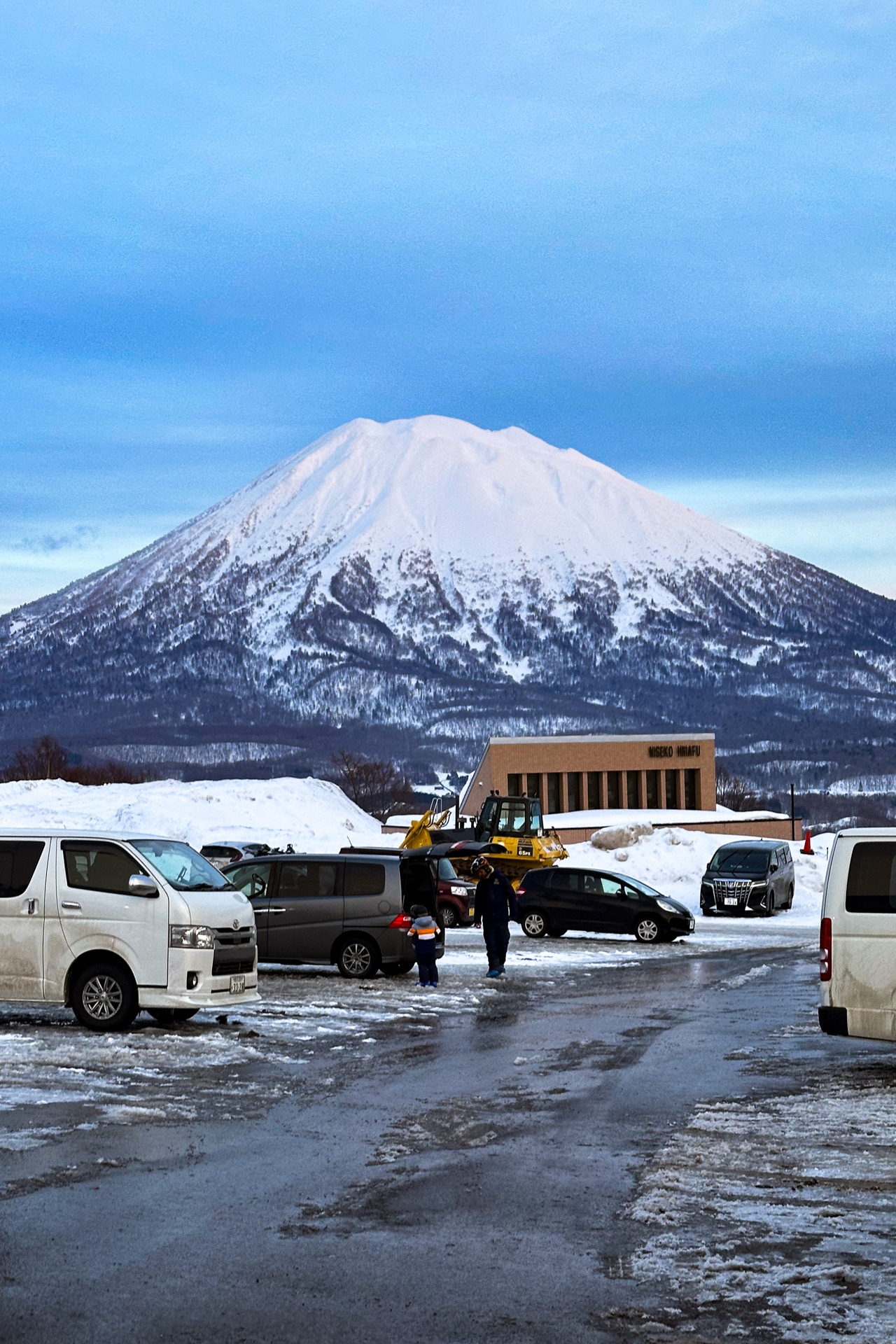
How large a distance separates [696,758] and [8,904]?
101 metres

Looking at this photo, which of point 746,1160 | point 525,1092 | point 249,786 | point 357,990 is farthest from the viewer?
point 249,786

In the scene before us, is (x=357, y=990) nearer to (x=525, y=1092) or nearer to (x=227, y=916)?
(x=227, y=916)

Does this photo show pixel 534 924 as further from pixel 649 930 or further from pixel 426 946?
pixel 426 946

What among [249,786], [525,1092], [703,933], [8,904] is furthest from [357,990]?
[249,786]

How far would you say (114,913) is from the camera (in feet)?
52.2

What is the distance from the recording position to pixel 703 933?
36.1 metres

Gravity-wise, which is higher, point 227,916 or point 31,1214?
point 227,916

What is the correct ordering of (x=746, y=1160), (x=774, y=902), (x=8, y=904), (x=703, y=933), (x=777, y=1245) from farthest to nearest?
1. (x=774, y=902)
2. (x=703, y=933)
3. (x=8, y=904)
4. (x=746, y=1160)
5. (x=777, y=1245)

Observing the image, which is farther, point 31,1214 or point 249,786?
point 249,786

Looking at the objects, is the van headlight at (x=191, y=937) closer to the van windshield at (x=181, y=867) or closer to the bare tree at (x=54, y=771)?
the van windshield at (x=181, y=867)

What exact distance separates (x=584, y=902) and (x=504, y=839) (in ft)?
49.6

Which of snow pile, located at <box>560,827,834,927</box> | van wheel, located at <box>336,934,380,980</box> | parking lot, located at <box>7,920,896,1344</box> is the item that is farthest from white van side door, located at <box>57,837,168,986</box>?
snow pile, located at <box>560,827,834,927</box>

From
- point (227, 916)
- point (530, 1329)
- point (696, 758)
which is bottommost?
point (530, 1329)

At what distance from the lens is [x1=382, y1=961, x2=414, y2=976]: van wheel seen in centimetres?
2283
